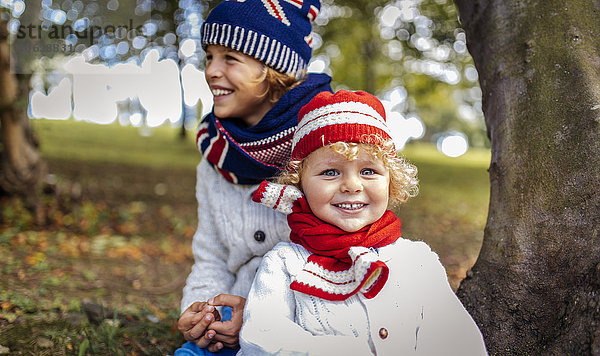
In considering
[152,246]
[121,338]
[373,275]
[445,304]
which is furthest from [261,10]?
[152,246]

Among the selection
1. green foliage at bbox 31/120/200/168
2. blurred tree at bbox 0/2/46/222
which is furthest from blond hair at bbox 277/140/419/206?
green foliage at bbox 31/120/200/168

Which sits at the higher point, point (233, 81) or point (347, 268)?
point (233, 81)

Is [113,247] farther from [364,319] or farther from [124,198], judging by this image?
[364,319]

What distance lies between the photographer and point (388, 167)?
197 cm

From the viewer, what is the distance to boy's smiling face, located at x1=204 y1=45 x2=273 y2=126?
2.40 m

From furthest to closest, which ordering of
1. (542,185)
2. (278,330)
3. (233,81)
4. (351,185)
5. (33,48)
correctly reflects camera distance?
(33,48) < (233,81) < (542,185) < (351,185) < (278,330)

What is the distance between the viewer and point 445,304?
188 cm

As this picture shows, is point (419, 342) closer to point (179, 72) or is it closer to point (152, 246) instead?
point (152, 246)

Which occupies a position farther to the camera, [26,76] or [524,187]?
[26,76]

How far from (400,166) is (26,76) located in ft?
17.8

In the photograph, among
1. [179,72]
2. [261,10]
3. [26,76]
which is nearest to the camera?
[261,10]

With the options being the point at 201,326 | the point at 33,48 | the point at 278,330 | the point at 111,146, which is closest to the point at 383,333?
the point at 278,330

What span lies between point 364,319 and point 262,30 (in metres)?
1.42

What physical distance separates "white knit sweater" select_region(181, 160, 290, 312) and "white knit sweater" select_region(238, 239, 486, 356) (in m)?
0.48
